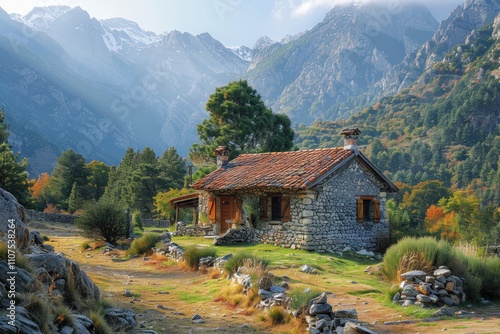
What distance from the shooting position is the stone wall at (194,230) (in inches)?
838

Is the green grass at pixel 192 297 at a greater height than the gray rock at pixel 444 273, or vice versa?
the gray rock at pixel 444 273

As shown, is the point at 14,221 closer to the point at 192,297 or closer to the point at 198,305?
the point at 198,305

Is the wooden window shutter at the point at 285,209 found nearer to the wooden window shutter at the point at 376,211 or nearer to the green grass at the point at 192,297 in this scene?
the wooden window shutter at the point at 376,211

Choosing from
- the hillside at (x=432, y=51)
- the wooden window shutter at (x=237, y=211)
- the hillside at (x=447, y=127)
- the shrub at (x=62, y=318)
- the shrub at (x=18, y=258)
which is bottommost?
the shrub at (x=62, y=318)

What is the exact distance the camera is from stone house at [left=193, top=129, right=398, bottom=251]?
51.7ft

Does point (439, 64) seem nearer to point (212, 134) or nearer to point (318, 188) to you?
point (212, 134)

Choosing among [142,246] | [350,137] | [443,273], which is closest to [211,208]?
[142,246]

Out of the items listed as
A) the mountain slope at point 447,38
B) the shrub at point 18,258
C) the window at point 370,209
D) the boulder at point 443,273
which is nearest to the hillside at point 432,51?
the mountain slope at point 447,38

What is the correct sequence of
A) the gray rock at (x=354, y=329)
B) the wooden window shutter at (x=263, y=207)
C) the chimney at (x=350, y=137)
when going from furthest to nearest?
the chimney at (x=350, y=137)
the wooden window shutter at (x=263, y=207)
the gray rock at (x=354, y=329)

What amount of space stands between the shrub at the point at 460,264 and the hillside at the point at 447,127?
2936 inches

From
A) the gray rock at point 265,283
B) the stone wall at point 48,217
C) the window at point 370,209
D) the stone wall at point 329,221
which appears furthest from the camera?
the stone wall at point 48,217

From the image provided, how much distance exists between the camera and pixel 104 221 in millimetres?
19656

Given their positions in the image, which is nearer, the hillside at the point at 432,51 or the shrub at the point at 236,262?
the shrub at the point at 236,262

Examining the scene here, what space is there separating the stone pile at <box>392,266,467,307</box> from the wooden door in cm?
1176
